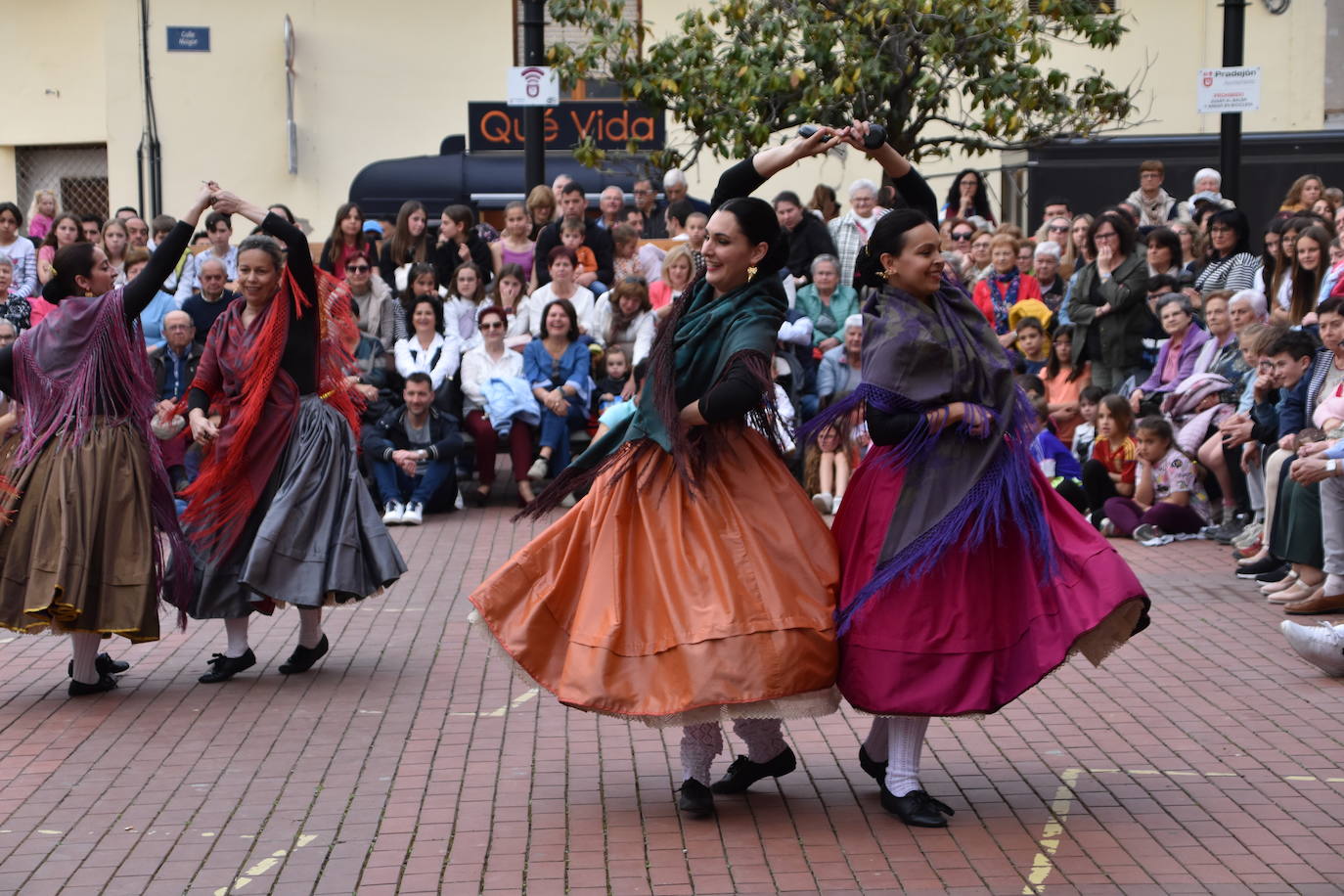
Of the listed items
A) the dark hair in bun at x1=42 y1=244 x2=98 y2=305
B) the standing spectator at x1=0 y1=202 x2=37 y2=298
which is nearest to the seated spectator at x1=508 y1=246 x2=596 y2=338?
Answer: the standing spectator at x1=0 y1=202 x2=37 y2=298

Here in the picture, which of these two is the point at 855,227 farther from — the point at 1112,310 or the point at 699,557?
the point at 699,557

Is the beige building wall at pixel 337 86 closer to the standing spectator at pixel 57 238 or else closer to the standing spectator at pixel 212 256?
the standing spectator at pixel 57 238

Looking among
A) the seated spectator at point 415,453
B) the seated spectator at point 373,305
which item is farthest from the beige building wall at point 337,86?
the seated spectator at point 415,453

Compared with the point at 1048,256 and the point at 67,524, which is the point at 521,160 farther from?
the point at 67,524

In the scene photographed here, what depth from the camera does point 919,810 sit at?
17.3ft

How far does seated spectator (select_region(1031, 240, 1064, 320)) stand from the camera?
13516mm

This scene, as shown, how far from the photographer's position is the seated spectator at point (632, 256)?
558 inches

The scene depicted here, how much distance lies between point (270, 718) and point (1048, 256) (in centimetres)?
855

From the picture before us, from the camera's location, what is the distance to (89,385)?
23.4 feet

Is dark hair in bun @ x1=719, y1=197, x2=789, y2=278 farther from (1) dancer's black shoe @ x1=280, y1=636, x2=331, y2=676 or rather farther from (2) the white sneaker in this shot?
(1) dancer's black shoe @ x1=280, y1=636, x2=331, y2=676

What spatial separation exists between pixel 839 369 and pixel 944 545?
780cm

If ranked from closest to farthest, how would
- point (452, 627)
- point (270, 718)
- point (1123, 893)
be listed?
1. point (1123, 893)
2. point (270, 718)
3. point (452, 627)

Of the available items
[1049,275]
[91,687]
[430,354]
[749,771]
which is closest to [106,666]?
[91,687]

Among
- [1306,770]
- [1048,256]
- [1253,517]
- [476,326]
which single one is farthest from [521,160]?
[1306,770]
